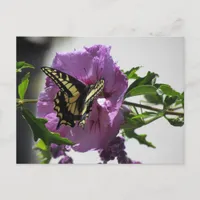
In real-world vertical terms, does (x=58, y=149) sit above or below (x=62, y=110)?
below

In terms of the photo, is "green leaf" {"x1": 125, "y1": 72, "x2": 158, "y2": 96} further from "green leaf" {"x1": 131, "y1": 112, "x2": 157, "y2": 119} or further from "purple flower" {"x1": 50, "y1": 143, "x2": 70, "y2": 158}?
"purple flower" {"x1": 50, "y1": 143, "x2": 70, "y2": 158}

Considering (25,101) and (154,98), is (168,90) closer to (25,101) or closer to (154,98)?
(154,98)

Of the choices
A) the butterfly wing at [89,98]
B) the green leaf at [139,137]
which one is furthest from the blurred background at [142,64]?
the butterfly wing at [89,98]

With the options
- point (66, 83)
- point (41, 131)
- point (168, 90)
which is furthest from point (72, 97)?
point (168, 90)

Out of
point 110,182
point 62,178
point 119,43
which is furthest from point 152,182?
point 119,43

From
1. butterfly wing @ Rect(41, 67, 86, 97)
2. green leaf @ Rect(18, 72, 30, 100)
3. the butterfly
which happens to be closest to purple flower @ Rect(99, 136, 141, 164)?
the butterfly

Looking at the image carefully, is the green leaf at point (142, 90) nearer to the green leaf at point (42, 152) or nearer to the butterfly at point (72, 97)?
the butterfly at point (72, 97)
